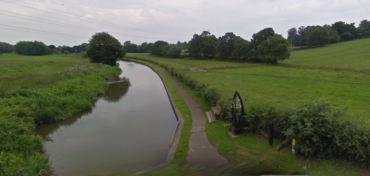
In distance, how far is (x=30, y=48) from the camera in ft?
243

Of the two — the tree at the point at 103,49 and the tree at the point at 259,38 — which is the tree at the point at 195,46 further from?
the tree at the point at 103,49

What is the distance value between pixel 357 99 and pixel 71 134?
17997mm

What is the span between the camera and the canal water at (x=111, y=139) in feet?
26.4

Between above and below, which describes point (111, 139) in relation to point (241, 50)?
below

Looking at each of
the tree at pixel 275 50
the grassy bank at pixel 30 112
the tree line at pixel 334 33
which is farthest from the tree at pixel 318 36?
the grassy bank at pixel 30 112

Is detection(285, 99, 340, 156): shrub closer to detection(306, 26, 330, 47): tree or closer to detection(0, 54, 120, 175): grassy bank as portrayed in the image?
detection(0, 54, 120, 175): grassy bank

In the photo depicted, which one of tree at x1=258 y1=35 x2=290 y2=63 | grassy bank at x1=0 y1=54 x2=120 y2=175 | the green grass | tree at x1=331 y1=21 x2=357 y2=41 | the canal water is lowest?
the canal water

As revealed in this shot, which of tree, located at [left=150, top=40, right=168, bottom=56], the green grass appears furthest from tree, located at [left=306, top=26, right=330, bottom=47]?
tree, located at [left=150, top=40, right=168, bottom=56]

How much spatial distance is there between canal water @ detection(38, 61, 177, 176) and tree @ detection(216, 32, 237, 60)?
43307 mm

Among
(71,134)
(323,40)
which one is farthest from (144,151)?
(323,40)

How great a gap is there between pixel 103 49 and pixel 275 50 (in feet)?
122

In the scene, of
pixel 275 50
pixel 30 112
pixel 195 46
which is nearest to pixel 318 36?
pixel 275 50

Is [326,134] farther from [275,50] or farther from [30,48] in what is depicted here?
[30,48]

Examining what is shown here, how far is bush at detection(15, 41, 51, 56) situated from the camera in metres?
73.6
